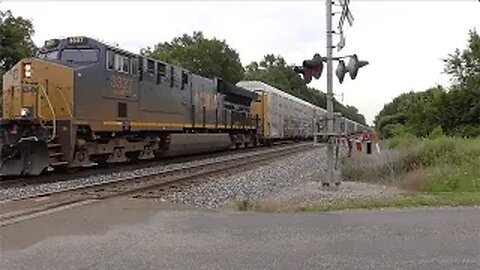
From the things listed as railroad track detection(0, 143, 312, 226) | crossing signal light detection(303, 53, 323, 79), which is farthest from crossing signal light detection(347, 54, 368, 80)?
railroad track detection(0, 143, 312, 226)

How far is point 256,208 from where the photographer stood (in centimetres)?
939

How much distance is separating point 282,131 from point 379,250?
35599 millimetres

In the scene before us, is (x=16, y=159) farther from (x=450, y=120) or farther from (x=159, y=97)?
(x=450, y=120)

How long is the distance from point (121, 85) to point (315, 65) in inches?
301

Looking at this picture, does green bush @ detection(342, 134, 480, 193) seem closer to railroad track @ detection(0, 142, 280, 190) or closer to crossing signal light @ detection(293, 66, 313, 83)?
crossing signal light @ detection(293, 66, 313, 83)

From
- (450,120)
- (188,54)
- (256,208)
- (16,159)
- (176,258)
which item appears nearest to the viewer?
(176,258)

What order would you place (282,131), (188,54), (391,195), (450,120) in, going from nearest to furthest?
1. (391,195)
2. (450,120)
3. (282,131)
4. (188,54)

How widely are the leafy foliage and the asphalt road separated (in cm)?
10631

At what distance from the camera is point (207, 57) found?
83.8 metres

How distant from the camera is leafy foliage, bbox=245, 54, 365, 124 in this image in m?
119

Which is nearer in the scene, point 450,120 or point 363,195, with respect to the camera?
point 363,195

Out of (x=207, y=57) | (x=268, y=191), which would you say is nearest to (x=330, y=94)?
(x=268, y=191)

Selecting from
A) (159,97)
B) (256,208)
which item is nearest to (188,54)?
(159,97)

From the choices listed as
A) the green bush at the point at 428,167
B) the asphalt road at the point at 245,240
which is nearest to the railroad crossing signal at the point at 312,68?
the green bush at the point at 428,167
